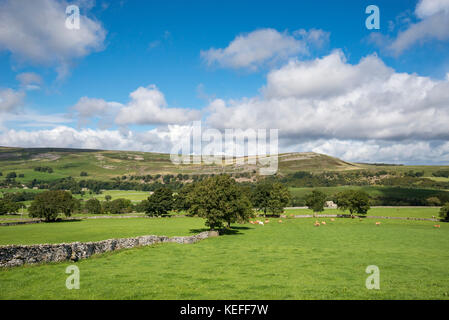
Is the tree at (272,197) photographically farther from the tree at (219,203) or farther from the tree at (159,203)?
the tree at (219,203)

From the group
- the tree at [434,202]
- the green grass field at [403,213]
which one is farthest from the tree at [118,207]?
the tree at [434,202]

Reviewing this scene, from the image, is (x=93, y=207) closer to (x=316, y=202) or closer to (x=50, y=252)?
(x=316, y=202)

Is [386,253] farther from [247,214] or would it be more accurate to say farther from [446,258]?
[247,214]

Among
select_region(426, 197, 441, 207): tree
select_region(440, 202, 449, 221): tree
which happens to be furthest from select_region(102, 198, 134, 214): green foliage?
select_region(426, 197, 441, 207): tree

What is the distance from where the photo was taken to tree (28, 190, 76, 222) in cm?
9138

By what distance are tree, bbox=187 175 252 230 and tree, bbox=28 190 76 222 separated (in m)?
56.5

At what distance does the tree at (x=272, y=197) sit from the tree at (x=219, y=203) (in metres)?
42.5

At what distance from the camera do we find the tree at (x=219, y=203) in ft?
187

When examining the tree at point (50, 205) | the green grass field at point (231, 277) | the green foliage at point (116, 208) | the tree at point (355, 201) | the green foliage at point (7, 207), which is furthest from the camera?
the green foliage at point (116, 208)

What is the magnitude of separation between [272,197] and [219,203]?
50880 millimetres

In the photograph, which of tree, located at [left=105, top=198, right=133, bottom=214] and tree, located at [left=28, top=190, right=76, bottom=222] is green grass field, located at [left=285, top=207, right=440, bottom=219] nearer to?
tree, located at [left=105, top=198, right=133, bottom=214]

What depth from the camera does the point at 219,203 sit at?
5759 cm

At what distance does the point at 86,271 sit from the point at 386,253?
115 feet
